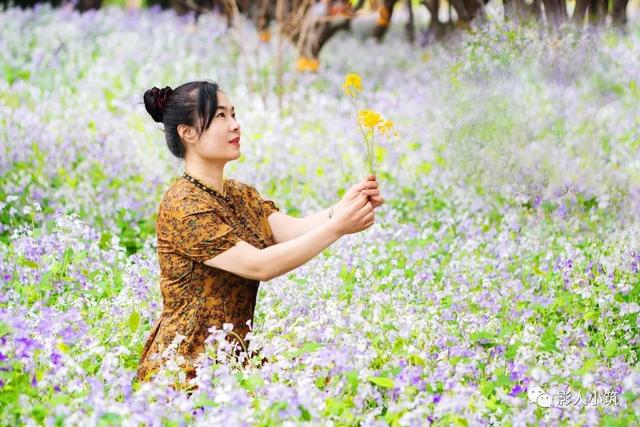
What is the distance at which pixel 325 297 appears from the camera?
514 centimetres

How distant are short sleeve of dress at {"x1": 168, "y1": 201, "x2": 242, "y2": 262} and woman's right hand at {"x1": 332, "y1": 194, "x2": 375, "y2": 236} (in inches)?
17.0

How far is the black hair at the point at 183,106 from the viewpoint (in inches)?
157

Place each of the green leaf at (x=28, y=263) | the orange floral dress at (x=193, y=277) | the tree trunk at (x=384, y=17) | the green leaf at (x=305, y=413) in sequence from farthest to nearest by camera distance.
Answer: the tree trunk at (x=384, y=17) < the green leaf at (x=28, y=263) < the orange floral dress at (x=193, y=277) < the green leaf at (x=305, y=413)

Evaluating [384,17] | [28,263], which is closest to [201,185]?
[28,263]

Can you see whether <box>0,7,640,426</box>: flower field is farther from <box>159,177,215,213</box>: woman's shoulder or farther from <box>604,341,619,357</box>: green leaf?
<box>159,177,215,213</box>: woman's shoulder

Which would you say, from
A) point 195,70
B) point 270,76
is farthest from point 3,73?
point 270,76

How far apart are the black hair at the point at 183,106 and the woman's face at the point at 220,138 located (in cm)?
3

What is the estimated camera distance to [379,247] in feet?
19.5

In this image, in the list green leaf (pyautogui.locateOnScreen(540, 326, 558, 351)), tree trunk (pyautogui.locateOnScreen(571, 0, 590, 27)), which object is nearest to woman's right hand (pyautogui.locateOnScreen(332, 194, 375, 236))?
green leaf (pyautogui.locateOnScreen(540, 326, 558, 351))

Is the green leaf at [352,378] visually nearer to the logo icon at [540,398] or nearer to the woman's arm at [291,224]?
the logo icon at [540,398]

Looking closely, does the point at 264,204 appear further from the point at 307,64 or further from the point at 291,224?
the point at 307,64

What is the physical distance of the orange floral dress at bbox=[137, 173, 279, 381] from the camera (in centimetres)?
385

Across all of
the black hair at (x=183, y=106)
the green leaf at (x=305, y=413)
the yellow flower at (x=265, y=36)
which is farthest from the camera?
the yellow flower at (x=265, y=36)

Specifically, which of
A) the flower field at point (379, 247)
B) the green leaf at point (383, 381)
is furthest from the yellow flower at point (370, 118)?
the green leaf at point (383, 381)
